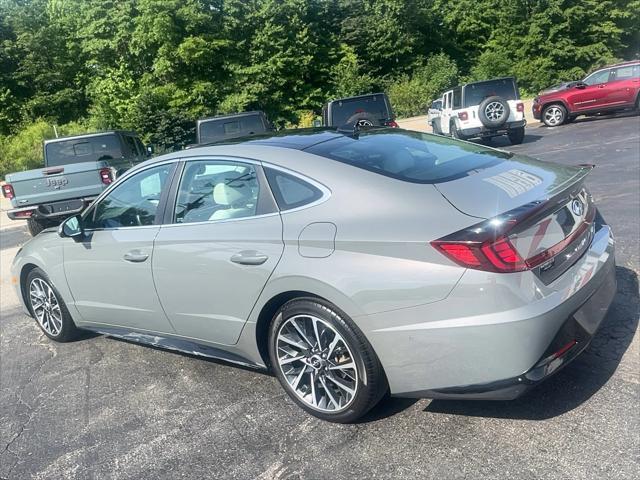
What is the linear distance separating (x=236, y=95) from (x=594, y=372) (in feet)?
112

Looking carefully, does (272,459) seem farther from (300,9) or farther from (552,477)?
(300,9)

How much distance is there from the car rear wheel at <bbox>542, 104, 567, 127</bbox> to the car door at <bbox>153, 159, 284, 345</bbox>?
57.3 feet

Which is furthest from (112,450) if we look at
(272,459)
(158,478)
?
(272,459)

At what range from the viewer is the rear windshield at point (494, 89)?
51.7ft

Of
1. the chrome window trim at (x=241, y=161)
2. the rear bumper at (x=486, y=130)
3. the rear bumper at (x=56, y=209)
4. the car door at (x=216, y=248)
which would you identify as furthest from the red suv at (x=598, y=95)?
the car door at (x=216, y=248)

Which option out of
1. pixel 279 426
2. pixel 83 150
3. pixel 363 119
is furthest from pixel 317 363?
pixel 363 119

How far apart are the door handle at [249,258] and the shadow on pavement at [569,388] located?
123cm

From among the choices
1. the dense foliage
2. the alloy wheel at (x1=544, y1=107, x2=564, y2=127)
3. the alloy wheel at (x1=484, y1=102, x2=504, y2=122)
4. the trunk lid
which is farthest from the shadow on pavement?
the dense foliage

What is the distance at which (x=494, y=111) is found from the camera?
49.5 ft

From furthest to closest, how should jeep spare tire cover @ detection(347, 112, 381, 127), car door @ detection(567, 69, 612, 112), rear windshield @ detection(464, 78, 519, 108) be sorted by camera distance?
1. car door @ detection(567, 69, 612, 112)
2. rear windshield @ detection(464, 78, 519, 108)
3. jeep spare tire cover @ detection(347, 112, 381, 127)

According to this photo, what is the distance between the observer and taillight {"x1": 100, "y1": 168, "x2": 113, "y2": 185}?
10.6 metres

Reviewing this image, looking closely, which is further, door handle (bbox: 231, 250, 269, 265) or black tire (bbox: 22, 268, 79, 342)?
black tire (bbox: 22, 268, 79, 342)

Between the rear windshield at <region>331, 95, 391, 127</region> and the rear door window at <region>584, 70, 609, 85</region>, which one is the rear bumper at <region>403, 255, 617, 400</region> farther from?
the rear door window at <region>584, 70, 609, 85</region>

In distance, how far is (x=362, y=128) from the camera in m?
4.34
